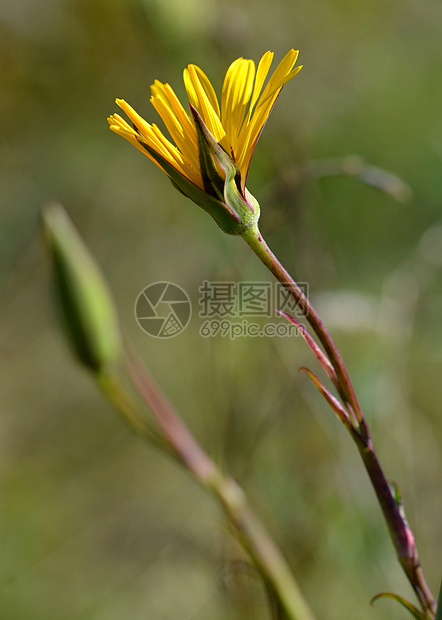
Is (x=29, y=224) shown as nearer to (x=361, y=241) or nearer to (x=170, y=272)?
(x=170, y=272)

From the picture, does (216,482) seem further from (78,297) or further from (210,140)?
(210,140)

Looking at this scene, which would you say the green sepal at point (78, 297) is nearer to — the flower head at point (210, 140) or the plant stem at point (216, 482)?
the plant stem at point (216, 482)

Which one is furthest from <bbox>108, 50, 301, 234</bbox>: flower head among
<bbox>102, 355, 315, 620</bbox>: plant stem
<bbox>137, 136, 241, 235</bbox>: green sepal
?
<bbox>102, 355, 315, 620</bbox>: plant stem

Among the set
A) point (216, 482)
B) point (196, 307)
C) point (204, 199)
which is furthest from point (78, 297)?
point (196, 307)

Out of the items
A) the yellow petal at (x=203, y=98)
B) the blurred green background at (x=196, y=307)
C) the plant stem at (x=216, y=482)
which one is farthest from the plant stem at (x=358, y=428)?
the blurred green background at (x=196, y=307)

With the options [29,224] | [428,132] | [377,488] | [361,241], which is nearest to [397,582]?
[377,488]

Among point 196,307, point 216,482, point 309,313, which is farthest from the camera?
point 196,307

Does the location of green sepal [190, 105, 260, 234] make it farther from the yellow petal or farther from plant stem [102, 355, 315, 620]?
plant stem [102, 355, 315, 620]
